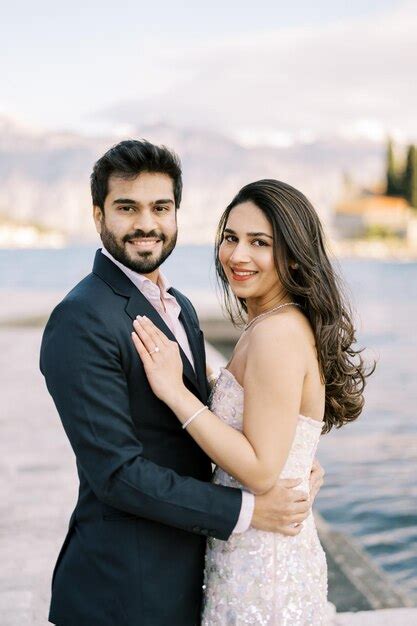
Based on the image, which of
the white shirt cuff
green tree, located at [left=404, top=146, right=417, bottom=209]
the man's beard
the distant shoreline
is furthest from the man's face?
the distant shoreline

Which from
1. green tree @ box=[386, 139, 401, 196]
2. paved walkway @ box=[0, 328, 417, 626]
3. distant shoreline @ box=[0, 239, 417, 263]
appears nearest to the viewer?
paved walkway @ box=[0, 328, 417, 626]

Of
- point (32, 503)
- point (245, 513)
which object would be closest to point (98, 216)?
point (245, 513)

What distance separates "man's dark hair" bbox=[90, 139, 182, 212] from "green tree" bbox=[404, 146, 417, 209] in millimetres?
71897

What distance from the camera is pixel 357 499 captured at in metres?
7.52

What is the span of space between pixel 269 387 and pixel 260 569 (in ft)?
1.54

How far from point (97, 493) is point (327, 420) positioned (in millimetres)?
759

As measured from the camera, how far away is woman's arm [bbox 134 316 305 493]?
1821 mm

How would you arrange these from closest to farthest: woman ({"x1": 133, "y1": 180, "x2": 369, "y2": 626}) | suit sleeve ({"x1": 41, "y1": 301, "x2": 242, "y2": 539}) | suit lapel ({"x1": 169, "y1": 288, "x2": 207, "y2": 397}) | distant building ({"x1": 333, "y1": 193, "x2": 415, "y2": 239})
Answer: suit sleeve ({"x1": 41, "y1": 301, "x2": 242, "y2": 539}) → woman ({"x1": 133, "y1": 180, "x2": 369, "y2": 626}) → suit lapel ({"x1": 169, "y1": 288, "x2": 207, "y2": 397}) → distant building ({"x1": 333, "y1": 193, "x2": 415, "y2": 239})

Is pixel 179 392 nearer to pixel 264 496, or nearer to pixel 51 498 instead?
pixel 264 496

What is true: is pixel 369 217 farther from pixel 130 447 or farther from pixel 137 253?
pixel 130 447

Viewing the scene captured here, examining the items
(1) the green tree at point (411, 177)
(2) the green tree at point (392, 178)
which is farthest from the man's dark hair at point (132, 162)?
(2) the green tree at point (392, 178)

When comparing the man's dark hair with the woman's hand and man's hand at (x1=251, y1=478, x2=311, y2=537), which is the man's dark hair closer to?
the woman's hand

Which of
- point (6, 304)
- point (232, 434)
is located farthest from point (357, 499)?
point (6, 304)

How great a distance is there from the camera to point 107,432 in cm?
174
